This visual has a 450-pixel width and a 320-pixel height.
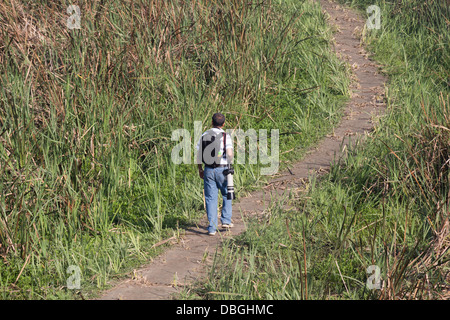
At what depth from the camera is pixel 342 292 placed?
637cm

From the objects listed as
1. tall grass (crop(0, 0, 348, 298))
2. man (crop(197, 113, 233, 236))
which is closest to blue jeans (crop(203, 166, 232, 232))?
man (crop(197, 113, 233, 236))

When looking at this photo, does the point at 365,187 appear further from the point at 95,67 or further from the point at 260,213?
the point at 95,67

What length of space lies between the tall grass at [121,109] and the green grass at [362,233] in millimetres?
1213

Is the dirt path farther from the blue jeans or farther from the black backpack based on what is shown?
the black backpack

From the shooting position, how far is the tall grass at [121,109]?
7.12 metres

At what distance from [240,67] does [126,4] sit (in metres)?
2.30

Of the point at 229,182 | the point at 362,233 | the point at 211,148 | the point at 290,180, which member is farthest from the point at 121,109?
the point at 362,233

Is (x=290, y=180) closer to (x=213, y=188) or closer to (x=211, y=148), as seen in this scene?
(x=213, y=188)

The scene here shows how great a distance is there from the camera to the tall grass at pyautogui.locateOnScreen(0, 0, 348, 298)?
7121 millimetres

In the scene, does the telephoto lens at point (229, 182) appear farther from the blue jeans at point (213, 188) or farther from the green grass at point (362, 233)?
the green grass at point (362, 233)

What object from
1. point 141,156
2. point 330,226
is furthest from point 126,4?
point 330,226

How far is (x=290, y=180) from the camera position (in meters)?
9.41

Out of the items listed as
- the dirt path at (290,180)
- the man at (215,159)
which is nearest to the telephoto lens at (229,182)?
the man at (215,159)

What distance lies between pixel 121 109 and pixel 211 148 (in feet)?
7.87
